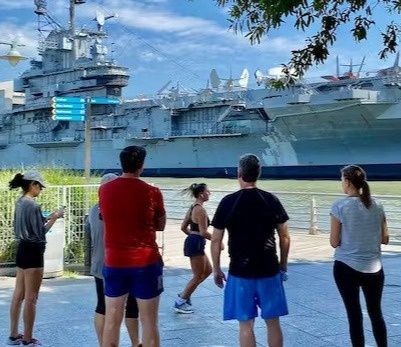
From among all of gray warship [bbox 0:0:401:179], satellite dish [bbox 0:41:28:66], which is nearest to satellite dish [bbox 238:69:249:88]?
gray warship [bbox 0:0:401:179]

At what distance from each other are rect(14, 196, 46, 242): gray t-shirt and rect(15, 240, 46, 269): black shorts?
41mm

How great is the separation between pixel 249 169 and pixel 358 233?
0.86 metres

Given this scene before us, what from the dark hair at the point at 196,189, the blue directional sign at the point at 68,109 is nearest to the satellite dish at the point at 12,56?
the blue directional sign at the point at 68,109

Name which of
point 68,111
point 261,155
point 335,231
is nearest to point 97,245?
point 335,231

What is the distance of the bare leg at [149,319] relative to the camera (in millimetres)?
3593

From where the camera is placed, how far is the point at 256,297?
366cm

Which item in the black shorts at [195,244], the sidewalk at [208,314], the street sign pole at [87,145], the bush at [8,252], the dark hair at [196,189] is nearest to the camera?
the sidewalk at [208,314]

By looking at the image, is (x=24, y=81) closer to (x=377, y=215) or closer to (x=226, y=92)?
(x=226, y=92)

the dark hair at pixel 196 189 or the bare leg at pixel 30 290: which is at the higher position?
the dark hair at pixel 196 189

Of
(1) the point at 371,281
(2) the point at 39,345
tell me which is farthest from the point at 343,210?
(2) the point at 39,345

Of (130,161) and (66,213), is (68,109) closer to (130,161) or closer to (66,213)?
(66,213)

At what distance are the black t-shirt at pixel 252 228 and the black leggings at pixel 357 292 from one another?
55cm

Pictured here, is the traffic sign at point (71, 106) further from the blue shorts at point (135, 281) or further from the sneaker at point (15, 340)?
the blue shorts at point (135, 281)

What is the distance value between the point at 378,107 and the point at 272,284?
141 feet
